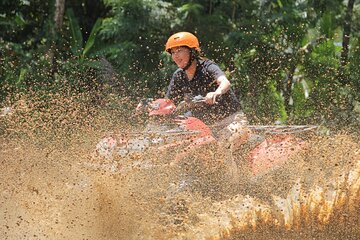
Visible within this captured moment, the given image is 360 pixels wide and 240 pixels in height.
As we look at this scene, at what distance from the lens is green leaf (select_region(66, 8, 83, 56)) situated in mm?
13539

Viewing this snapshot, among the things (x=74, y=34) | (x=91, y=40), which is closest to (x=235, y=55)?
(x=91, y=40)

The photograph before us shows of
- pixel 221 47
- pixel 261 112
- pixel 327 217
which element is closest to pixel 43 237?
pixel 327 217

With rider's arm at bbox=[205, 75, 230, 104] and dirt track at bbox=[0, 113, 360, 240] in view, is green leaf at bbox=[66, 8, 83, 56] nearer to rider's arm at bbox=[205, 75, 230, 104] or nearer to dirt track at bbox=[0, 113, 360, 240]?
dirt track at bbox=[0, 113, 360, 240]

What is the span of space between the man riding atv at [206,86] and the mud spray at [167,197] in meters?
0.32

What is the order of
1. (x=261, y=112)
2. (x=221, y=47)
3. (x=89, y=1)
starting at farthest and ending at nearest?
(x=89, y=1) < (x=221, y=47) < (x=261, y=112)

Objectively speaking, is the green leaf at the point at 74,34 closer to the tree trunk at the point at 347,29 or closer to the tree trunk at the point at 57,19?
the tree trunk at the point at 57,19

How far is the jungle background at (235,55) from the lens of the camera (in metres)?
12.7

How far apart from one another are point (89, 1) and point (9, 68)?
2.65 metres

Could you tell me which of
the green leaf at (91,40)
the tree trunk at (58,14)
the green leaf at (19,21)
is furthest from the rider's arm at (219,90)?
the green leaf at (19,21)

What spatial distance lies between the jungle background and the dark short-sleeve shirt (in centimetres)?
530

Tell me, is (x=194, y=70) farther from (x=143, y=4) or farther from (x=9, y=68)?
(x=9, y=68)

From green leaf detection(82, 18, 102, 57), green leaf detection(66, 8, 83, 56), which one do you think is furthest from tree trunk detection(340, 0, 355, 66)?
green leaf detection(66, 8, 83, 56)

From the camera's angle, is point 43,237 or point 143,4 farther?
point 143,4

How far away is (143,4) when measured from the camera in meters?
13.0
